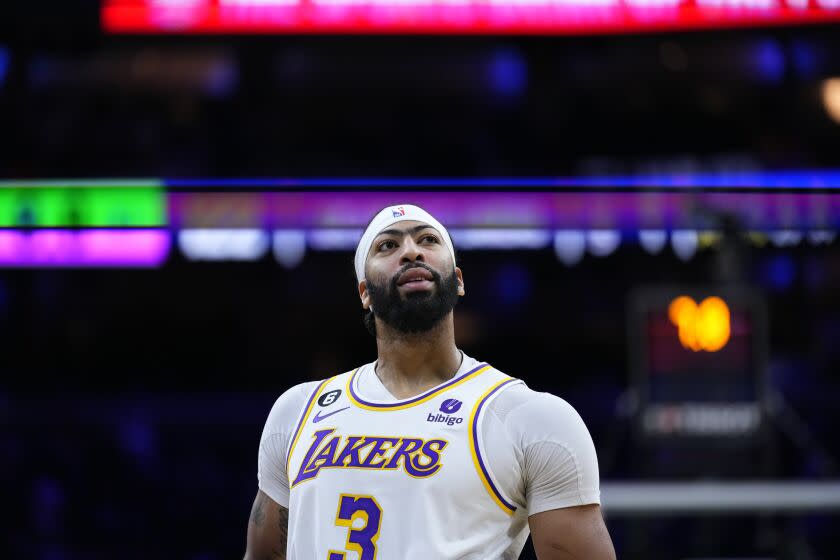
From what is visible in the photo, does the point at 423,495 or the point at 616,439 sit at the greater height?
the point at 423,495

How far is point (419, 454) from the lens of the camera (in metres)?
2.58

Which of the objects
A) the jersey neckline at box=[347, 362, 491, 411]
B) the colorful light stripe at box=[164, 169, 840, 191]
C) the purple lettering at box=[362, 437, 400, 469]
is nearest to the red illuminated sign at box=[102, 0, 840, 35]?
the colorful light stripe at box=[164, 169, 840, 191]

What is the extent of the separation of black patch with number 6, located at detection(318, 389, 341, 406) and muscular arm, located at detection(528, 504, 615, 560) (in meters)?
0.62

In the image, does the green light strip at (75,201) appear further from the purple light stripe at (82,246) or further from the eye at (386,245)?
the eye at (386,245)

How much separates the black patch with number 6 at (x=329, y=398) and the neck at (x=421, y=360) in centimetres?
12

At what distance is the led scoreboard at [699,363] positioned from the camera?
573 centimetres

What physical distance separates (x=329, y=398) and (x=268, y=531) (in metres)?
0.38

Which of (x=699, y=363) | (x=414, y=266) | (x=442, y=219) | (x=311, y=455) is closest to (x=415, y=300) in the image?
(x=414, y=266)

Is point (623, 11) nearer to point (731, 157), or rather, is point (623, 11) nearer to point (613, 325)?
point (731, 157)

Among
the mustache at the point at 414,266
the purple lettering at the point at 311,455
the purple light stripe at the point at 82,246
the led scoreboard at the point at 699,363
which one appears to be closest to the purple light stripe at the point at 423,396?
the purple lettering at the point at 311,455

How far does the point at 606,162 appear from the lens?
30.7 ft

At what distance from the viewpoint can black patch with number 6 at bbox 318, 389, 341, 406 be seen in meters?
2.85

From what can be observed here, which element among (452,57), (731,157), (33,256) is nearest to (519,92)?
(452,57)

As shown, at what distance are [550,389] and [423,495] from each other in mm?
8564
